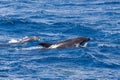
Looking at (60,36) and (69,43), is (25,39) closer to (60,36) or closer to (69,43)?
(60,36)

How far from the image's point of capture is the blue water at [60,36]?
2042 centimetres

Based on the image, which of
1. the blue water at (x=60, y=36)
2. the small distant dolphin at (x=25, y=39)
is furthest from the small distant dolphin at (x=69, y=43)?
the small distant dolphin at (x=25, y=39)

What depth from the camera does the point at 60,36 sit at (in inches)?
Result: 1085

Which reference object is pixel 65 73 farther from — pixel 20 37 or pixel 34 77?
pixel 20 37

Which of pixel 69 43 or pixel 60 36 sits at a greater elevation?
pixel 60 36

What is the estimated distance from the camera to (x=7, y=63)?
21.7 metres

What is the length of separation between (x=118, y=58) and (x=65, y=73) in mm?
3610

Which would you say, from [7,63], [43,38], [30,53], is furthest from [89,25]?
[7,63]

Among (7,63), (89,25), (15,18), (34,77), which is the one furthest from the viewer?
(15,18)

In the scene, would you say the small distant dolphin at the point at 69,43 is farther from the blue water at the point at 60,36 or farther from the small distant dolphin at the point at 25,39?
the small distant dolphin at the point at 25,39

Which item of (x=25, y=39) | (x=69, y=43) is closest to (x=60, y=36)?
(x=25, y=39)

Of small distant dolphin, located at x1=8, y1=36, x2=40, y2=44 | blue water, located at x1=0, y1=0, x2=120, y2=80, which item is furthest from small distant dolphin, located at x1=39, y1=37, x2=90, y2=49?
small distant dolphin, located at x1=8, y1=36, x2=40, y2=44

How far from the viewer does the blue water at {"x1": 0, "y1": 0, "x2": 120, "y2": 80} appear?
2042 cm

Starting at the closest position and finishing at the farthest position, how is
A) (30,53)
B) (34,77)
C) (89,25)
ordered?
(34,77)
(30,53)
(89,25)
